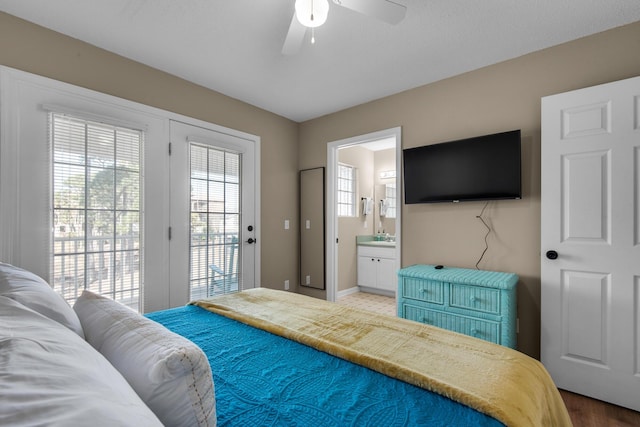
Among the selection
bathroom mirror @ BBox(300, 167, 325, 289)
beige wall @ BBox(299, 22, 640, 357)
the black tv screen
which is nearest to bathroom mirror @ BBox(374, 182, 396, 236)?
bathroom mirror @ BBox(300, 167, 325, 289)

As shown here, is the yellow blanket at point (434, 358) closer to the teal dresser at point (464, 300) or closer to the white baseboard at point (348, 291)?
the teal dresser at point (464, 300)

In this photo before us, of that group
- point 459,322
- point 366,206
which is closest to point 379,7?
point 459,322

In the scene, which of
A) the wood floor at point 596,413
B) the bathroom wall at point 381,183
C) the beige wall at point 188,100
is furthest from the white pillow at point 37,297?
the bathroom wall at point 381,183

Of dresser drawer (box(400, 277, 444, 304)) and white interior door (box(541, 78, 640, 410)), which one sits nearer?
white interior door (box(541, 78, 640, 410))

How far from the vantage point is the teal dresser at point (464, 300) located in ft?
7.29

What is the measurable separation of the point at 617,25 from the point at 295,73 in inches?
96.7

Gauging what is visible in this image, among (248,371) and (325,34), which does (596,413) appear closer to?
(248,371)

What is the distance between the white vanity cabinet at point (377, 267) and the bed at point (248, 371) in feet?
10.5

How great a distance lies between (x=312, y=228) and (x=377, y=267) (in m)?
Result: 1.42

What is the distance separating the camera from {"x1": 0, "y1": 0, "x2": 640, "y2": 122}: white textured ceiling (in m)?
1.97

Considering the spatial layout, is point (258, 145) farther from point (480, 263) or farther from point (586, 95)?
point (586, 95)

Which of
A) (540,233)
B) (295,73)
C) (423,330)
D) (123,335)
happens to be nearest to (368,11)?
(295,73)

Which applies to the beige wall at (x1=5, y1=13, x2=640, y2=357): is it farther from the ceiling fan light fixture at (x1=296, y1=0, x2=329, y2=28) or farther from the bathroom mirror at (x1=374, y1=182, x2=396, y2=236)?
the bathroom mirror at (x1=374, y1=182, x2=396, y2=236)

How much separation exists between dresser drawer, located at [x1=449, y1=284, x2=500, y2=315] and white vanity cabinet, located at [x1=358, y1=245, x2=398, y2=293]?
2176 millimetres
